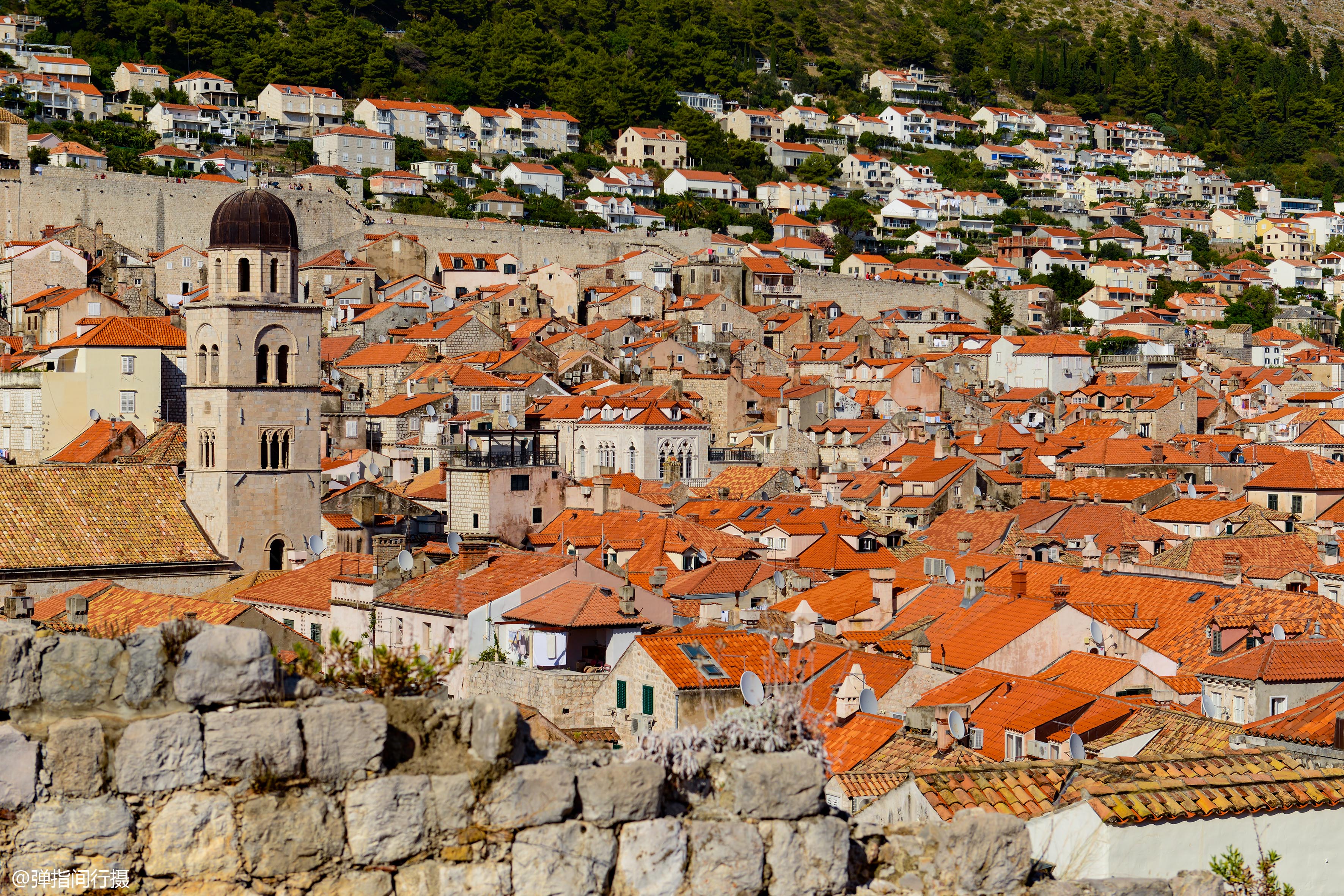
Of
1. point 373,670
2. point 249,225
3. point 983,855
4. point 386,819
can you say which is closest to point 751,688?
point 983,855

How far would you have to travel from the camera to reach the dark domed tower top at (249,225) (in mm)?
36312

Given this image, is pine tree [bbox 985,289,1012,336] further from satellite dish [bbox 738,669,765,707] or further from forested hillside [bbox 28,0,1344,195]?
satellite dish [bbox 738,669,765,707]

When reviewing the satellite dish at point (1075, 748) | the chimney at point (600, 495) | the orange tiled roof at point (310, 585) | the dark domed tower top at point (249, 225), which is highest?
the dark domed tower top at point (249, 225)

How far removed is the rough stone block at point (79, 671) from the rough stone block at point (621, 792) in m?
1.41

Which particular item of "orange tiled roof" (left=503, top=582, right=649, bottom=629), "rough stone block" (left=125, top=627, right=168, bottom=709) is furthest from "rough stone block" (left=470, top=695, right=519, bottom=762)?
"orange tiled roof" (left=503, top=582, right=649, bottom=629)

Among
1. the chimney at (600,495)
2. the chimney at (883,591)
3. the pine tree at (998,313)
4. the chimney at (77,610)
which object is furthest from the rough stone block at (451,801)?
the pine tree at (998,313)

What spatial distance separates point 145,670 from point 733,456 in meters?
54.5

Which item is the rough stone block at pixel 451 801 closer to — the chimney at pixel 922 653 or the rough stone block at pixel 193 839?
the rough stone block at pixel 193 839

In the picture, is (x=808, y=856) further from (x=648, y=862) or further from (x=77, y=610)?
(x=77, y=610)

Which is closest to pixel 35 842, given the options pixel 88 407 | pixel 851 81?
pixel 88 407

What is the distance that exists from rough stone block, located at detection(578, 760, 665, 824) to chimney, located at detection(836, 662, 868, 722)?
1460 centimetres

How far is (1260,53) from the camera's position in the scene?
195 m

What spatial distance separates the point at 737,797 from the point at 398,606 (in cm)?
1922

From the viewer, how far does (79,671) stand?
528 cm
